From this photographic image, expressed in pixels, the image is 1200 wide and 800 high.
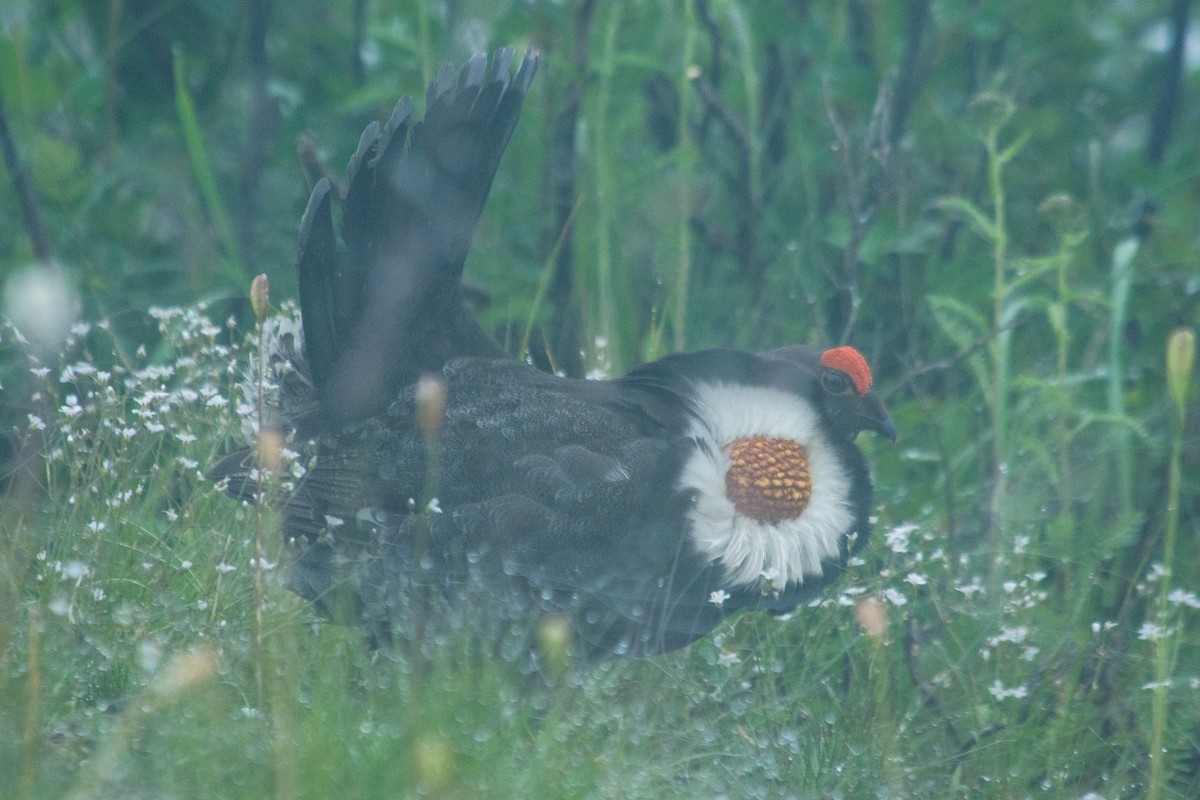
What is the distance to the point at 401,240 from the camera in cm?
369

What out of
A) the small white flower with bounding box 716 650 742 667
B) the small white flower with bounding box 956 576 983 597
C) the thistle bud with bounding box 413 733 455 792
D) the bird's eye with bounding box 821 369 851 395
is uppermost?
the bird's eye with bounding box 821 369 851 395

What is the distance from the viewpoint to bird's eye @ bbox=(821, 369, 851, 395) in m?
3.65

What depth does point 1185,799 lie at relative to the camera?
3295 mm

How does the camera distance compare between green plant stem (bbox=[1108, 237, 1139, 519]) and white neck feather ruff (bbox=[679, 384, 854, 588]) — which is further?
green plant stem (bbox=[1108, 237, 1139, 519])

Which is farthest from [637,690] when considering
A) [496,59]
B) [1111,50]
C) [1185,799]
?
[1111,50]

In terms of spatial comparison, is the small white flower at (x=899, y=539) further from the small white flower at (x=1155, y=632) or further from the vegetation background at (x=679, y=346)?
the small white flower at (x=1155, y=632)

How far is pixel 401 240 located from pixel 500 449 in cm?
65

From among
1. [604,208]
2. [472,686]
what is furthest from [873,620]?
[604,208]

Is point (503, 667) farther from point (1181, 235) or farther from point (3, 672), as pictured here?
point (1181, 235)

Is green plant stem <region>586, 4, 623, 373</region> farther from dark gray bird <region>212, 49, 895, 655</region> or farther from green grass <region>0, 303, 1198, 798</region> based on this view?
green grass <region>0, 303, 1198, 798</region>

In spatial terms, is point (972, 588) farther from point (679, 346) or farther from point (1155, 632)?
point (679, 346)

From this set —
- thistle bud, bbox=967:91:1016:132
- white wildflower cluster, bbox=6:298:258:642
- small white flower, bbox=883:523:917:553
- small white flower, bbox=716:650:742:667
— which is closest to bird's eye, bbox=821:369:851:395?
small white flower, bbox=883:523:917:553

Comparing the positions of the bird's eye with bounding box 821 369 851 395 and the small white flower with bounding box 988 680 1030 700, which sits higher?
the bird's eye with bounding box 821 369 851 395

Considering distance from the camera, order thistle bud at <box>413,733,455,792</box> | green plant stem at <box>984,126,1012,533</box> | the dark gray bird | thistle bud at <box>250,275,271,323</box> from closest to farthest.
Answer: thistle bud at <box>413,733,455,792</box>
thistle bud at <box>250,275,271,323</box>
the dark gray bird
green plant stem at <box>984,126,1012,533</box>
